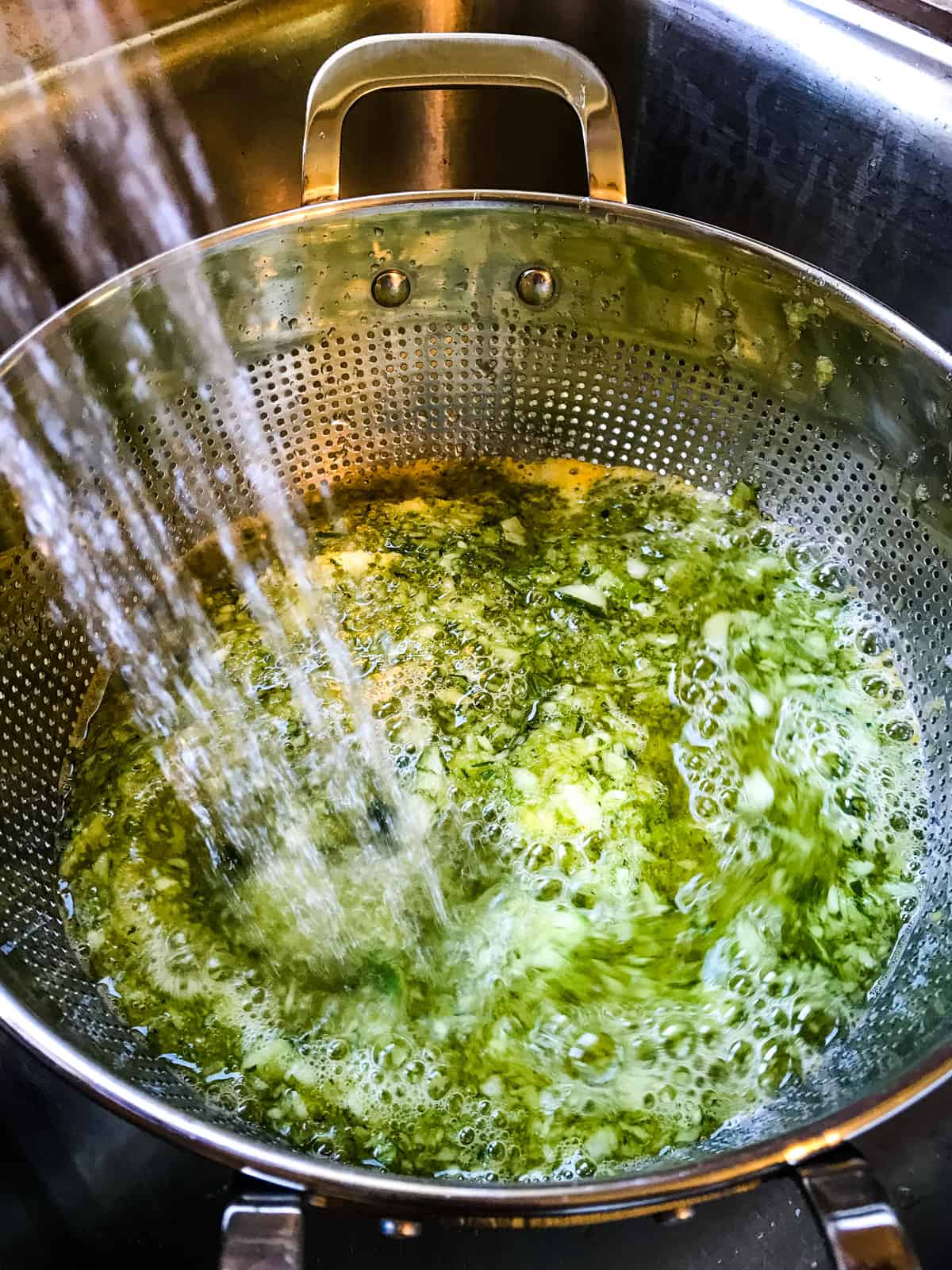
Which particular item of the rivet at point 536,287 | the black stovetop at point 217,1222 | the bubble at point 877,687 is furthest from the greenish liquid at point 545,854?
the rivet at point 536,287

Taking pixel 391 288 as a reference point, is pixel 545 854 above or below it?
below

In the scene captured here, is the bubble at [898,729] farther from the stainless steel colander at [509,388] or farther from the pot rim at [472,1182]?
the pot rim at [472,1182]

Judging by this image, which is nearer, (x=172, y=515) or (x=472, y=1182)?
(x=472, y=1182)

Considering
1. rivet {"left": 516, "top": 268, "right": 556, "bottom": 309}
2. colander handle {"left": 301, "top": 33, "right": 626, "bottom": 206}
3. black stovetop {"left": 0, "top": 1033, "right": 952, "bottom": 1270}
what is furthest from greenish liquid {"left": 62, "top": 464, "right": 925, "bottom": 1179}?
colander handle {"left": 301, "top": 33, "right": 626, "bottom": 206}

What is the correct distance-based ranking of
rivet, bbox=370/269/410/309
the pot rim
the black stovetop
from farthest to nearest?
rivet, bbox=370/269/410/309 → the black stovetop → the pot rim

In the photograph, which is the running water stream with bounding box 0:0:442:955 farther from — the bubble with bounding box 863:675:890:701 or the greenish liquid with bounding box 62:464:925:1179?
the bubble with bounding box 863:675:890:701

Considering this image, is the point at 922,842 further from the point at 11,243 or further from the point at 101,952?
the point at 11,243

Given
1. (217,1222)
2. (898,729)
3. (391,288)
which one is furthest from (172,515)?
(898,729)

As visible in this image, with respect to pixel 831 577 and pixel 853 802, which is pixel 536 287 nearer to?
pixel 831 577
